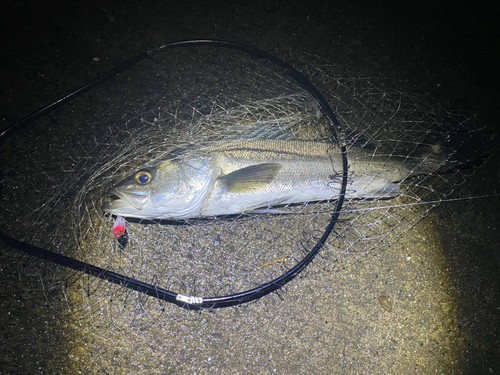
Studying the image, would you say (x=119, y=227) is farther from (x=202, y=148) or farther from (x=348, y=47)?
(x=348, y=47)

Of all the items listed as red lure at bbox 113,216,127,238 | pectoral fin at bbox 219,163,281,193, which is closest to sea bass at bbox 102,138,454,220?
pectoral fin at bbox 219,163,281,193

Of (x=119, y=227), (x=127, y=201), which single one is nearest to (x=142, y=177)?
(x=127, y=201)

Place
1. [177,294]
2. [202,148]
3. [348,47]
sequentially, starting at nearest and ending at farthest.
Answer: [177,294], [202,148], [348,47]

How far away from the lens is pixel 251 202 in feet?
5.66

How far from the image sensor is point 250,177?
167 cm

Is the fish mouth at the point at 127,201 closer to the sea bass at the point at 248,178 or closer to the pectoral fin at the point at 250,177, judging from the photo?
the sea bass at the point at 248,178

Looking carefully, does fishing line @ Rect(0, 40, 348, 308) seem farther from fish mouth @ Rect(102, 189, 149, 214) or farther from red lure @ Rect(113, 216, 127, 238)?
fish mouth @ Rect(102, 189, 149, 214)

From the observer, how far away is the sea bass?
163 cm

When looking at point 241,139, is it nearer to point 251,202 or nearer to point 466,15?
A: point 251,202

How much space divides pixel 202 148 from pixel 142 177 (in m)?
0.43

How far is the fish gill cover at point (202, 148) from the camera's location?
178 cm

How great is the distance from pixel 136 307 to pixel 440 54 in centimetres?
300

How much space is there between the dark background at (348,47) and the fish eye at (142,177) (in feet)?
3.07

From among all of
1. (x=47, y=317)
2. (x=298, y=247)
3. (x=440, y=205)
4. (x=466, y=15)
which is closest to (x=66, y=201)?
(x=47, y=317)
